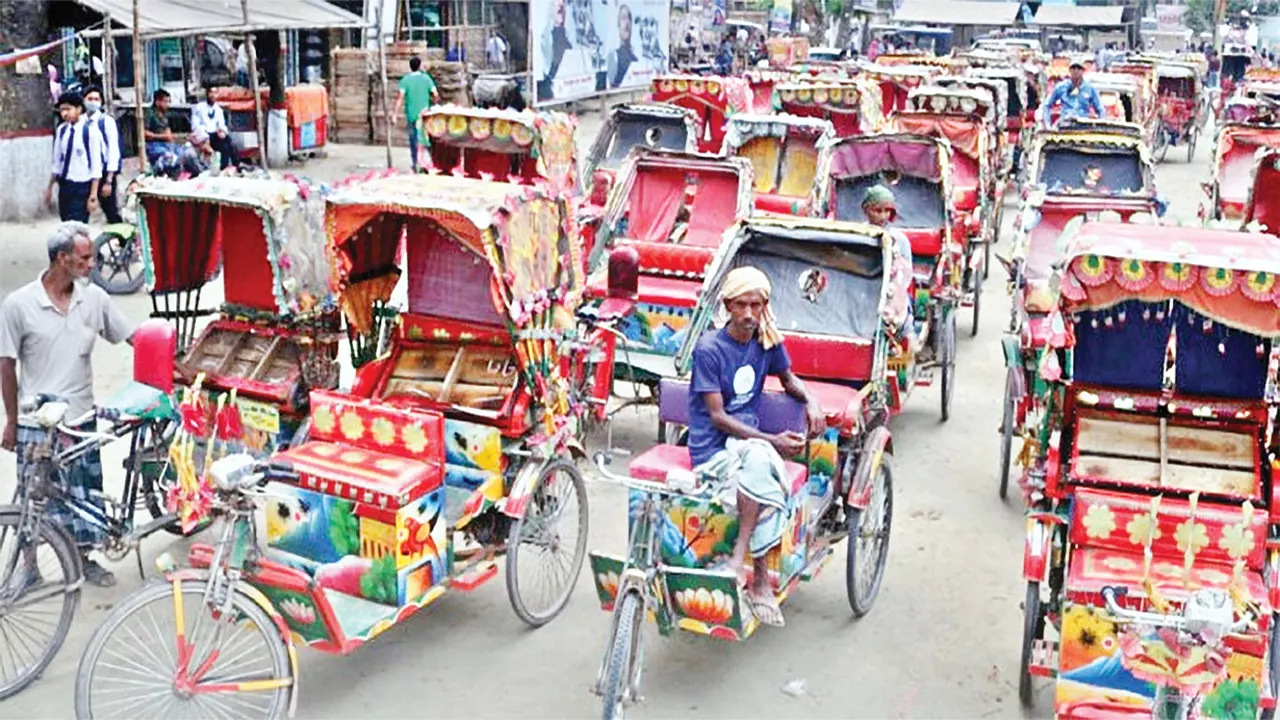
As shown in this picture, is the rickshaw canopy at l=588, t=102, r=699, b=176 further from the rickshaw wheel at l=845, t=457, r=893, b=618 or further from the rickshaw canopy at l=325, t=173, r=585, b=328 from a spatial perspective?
the rickshaw wheel at l=845, t=457, r=893, b=618

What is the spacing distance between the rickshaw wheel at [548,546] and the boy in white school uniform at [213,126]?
12.0 metres

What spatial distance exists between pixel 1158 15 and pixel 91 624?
6419 centimetres

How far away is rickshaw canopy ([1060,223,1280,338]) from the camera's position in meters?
5.55

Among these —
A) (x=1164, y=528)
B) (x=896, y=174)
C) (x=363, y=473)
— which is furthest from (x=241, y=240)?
(x=896, y=174)

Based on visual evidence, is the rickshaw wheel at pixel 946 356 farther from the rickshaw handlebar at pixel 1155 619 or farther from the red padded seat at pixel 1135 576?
the rickshaw handlebar at pixel 1155 619

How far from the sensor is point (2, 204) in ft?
50.6

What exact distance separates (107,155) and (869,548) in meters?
9.83

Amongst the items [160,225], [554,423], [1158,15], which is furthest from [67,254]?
[1158,15]

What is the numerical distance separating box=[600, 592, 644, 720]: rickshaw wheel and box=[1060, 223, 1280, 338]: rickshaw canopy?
86.2 inches

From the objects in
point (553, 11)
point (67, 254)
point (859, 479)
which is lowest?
point (859, 479)

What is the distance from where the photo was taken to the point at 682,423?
7012 mm

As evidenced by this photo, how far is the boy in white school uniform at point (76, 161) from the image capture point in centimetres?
1344

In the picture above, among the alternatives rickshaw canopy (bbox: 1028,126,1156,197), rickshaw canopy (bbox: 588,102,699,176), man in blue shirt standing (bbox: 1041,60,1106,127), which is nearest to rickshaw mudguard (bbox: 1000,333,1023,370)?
rickshaw canopy (bbox: 1028,126,1156,197)

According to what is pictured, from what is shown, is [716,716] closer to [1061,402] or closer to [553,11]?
[1061,402]
